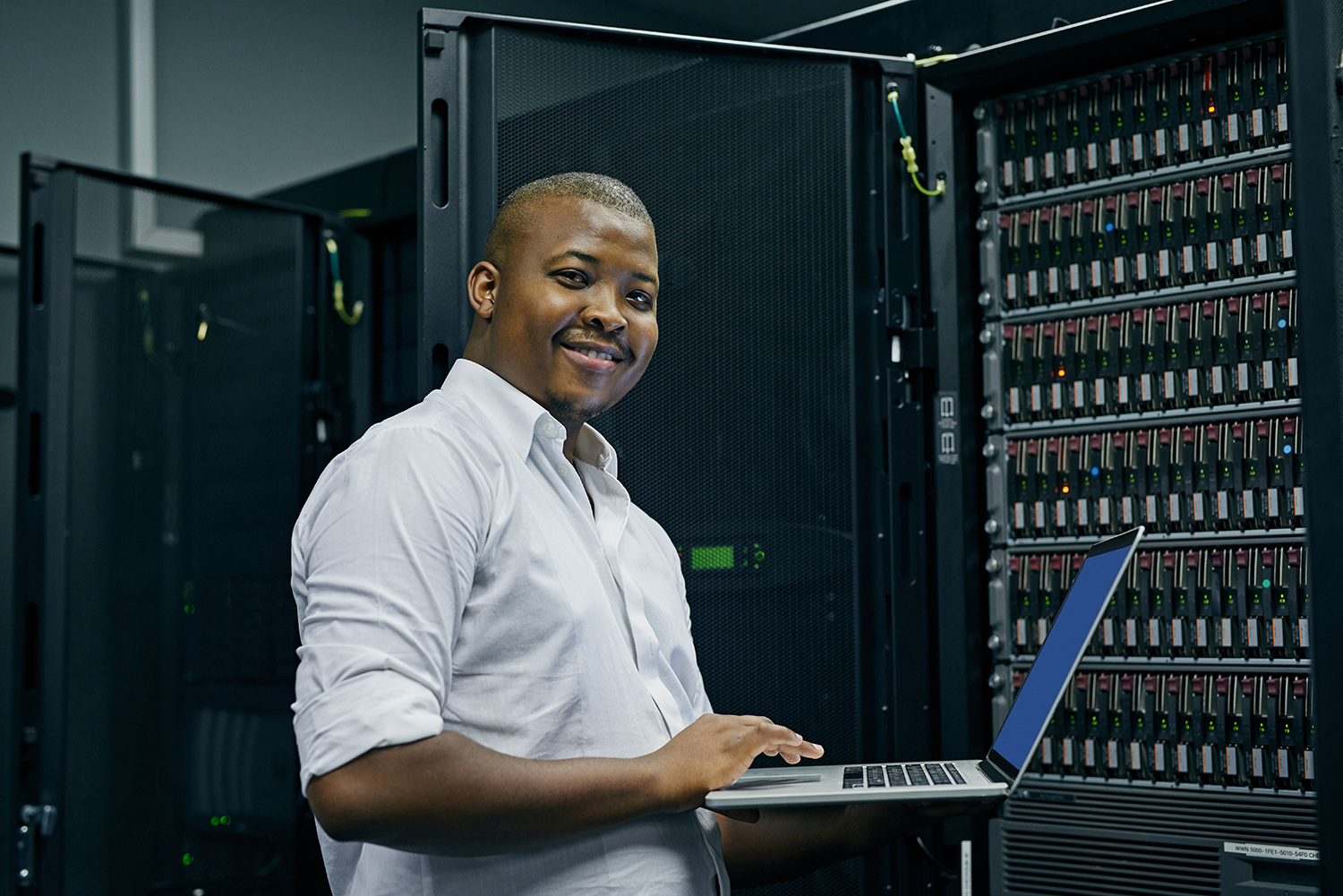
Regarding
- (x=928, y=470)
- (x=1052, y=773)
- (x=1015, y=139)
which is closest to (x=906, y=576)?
(x=928, y=470)

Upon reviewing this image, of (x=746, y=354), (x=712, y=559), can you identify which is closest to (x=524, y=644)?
(x=712, y=559)

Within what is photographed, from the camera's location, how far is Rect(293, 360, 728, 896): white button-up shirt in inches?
46.2

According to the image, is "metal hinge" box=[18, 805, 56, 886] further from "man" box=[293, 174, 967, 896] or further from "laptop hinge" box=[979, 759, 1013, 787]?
"laptop hinge" box=[979, 759, 1013, 787]

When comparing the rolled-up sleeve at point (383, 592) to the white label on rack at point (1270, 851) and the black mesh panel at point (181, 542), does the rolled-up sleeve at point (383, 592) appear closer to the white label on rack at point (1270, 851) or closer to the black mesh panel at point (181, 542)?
the white label on rack at point (1270, 851)

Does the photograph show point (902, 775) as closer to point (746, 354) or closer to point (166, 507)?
point (746, 354)

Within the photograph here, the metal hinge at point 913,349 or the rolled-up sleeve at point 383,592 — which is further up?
the metal hinge at point 913,349

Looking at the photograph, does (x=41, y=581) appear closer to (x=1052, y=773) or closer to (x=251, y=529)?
(x=251, y=529)

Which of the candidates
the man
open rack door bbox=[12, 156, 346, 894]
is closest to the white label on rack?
the man

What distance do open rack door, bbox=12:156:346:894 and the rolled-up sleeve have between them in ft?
6.26

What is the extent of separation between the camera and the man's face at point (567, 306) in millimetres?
1565

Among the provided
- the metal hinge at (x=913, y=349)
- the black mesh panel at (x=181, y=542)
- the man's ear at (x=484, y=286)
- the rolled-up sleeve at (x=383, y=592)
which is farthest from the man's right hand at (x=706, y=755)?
the black mesh panel at (x=181, y=542)

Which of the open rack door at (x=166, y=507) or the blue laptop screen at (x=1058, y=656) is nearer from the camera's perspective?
the blue laptop screen at (x=1058, y=656)

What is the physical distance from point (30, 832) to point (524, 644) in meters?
1.95

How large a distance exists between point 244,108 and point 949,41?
11.2 ft
